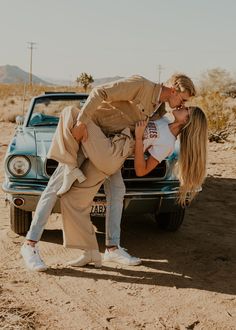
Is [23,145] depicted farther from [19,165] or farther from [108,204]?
[108,204]

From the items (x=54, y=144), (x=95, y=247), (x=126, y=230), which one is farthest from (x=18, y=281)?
(x=126, y=230)

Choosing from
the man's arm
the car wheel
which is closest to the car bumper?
the car wheel

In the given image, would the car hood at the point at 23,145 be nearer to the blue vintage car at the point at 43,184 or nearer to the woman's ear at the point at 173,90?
the blue vintage car at the point at 43,184

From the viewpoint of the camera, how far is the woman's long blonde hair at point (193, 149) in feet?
13.1

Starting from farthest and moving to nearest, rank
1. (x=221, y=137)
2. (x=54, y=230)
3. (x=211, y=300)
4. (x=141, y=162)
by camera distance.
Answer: (x=221, y=137) < (x=54, y=230) < (x=141, y=162) < (x=211, y=300)

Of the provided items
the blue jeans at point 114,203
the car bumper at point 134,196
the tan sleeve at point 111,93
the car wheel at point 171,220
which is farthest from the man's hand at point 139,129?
the car wheel at point 171,220

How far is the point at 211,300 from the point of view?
383cm

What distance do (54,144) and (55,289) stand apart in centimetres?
115

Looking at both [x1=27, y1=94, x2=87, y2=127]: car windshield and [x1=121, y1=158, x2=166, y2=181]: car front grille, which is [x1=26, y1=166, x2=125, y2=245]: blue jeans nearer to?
[x1=121, y1=158, x2=166, y2=181]: car front grille

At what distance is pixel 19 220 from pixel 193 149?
199cm

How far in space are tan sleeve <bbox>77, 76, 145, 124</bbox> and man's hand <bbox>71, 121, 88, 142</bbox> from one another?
2.2 inches

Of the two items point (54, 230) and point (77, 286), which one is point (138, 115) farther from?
point (54, 230)

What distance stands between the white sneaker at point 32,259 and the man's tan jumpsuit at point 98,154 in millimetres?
260

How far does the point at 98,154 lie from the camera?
13.5 ft
